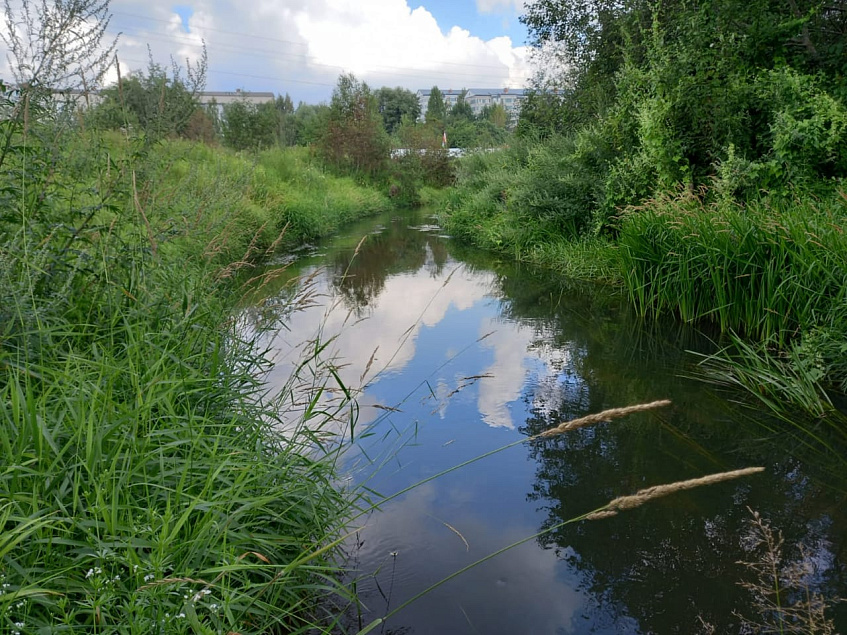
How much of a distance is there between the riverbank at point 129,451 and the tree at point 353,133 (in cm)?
2149

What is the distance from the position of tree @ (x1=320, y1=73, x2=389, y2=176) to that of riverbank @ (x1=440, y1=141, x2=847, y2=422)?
17286mm

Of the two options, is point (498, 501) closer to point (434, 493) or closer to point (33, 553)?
point (434, 493)

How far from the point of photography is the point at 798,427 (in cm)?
411

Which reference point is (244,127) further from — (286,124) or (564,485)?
(564,485)

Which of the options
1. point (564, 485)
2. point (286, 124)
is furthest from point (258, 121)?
point (564, 485)

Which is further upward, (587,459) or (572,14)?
(572,14)

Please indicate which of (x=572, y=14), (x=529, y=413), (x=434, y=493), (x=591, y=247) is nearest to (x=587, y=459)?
(x=529, y=413)

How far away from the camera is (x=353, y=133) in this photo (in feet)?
81.6

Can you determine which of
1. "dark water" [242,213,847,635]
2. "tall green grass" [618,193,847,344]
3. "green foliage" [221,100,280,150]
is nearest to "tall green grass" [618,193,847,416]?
"tall green grass" [618,193,847,344]

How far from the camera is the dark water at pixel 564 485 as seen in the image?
261 centimetres

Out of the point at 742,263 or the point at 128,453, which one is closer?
the point at 128,453

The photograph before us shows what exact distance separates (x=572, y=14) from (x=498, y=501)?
40.3 ft

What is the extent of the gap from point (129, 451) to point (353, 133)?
2430 centimetres

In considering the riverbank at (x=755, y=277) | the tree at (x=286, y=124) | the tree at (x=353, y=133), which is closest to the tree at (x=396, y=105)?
the tree at (x=286, y=124)
